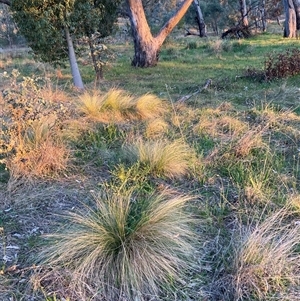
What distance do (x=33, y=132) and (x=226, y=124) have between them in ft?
8.85

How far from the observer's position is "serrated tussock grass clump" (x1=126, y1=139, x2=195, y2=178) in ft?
13.9

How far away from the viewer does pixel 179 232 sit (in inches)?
118

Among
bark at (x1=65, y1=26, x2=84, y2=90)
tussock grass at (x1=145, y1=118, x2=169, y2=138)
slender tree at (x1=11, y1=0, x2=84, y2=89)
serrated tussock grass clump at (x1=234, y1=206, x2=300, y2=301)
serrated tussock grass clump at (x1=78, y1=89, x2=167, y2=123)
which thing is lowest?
serrated tussock grass clump at (x1=234, y1=206, x2=300, y2=301)

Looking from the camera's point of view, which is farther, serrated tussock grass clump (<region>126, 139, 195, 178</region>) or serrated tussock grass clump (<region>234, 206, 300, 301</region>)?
serrated tussock grass clump (<region>126, 139, 195, 178</region>)

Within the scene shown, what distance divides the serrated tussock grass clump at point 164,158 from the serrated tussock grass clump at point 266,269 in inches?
61.3

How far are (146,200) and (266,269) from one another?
3.90ft

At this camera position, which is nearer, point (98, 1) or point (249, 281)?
point (249, 281)

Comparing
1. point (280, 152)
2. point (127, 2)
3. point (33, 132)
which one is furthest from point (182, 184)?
point (127, 2)

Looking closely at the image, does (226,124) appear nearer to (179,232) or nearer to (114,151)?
(114,151)

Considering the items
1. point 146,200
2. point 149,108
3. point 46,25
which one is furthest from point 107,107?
point 146,200

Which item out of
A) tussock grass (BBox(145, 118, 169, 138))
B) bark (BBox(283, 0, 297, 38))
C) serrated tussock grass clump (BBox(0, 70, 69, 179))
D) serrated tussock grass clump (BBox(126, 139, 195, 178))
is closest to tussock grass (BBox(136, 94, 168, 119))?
tussock grass (BBox(145, 118, 169, 138))

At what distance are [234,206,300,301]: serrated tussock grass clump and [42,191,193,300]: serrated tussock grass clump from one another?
0.40 meters

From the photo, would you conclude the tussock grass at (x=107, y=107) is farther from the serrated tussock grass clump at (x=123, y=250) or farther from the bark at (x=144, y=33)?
the bark at (x=144, y=33)

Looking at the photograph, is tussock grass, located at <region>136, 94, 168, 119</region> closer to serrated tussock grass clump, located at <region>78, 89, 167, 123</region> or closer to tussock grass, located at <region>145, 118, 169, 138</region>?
Result: serrated tussock grass clump, located at <region>78, 89, 167, 123</region>
